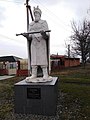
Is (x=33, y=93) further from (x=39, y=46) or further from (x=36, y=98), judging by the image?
(x=39, y=46)

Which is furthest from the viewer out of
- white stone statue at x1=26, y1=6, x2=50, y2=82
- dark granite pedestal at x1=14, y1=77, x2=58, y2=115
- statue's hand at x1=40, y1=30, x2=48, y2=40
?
white stone statue at x1=26, y1=6, x2=50, y2=82

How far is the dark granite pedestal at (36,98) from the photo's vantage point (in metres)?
6.09

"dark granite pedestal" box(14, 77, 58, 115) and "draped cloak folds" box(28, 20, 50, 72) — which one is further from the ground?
"draped cloak folds" box(28, 20, 50, 72)

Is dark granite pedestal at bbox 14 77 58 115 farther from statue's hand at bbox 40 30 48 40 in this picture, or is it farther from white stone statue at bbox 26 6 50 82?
A: statue's hand at bbox 40 30 48 40

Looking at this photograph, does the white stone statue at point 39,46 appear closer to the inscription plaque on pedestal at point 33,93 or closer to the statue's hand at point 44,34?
the statue's hand at point 44,34

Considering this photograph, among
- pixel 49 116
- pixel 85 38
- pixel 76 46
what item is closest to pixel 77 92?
pixel 49 116

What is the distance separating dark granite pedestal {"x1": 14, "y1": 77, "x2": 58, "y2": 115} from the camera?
6094mm

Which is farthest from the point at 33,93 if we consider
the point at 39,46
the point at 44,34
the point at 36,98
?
the point at 44,34

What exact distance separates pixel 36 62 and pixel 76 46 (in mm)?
30712

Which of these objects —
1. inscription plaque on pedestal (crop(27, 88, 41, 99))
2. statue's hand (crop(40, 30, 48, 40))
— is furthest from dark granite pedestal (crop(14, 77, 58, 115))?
statue's hand (crop(40, 30, 48, 40))

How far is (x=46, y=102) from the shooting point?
610cm

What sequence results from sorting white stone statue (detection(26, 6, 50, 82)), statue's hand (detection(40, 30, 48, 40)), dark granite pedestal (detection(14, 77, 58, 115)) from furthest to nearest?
white stone statue (detection(26, 6, 50, 82)) < statue's hand (detection(40, 30, 48, 40)) < dark granite pedestal (detection(14, 77, 58, 115))

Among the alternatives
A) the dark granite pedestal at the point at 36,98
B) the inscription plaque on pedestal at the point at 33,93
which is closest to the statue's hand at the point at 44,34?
the dark granite pedestal at the point at 36,98

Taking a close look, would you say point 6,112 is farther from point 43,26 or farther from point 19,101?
point 43,26
